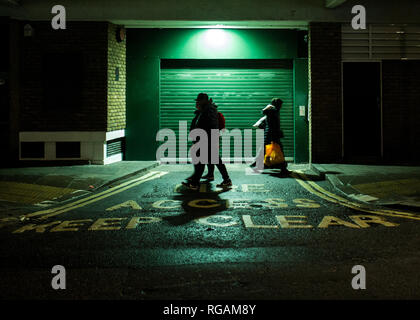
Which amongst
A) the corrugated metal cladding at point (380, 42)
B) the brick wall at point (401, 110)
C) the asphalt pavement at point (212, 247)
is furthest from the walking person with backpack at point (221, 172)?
the brick wall at point (401, 110)

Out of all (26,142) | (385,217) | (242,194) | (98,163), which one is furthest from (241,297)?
(26,142)

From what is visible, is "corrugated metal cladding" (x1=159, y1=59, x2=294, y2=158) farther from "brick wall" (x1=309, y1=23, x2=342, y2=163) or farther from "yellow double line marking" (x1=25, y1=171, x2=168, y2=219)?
"yellow double line marking" (x1=25, y1=171, x2=168, y2=219)

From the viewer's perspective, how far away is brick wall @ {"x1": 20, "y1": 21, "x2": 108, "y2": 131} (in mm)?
14109

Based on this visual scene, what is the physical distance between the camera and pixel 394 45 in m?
14.4

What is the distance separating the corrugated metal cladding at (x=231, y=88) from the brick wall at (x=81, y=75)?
6.96 feet

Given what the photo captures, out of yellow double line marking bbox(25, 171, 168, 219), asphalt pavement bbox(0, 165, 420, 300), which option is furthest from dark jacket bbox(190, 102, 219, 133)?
yellow double line marking bbox(25, 171, 168, 219)

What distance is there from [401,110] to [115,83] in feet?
26.8

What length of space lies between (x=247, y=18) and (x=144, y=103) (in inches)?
154

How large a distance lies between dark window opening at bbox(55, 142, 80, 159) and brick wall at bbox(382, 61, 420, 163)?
28.5 ft
